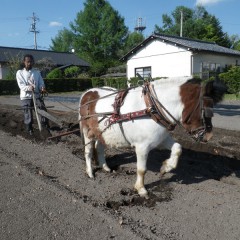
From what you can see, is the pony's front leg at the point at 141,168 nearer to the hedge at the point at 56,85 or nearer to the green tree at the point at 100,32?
the hedge at the point at 56,85

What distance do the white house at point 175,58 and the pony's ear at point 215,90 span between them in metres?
22.9

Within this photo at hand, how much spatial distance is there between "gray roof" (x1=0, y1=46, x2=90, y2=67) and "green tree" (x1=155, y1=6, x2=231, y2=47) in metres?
20.0

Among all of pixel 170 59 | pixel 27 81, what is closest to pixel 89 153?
pixel 27 81

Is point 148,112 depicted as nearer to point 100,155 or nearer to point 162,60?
point 100,155

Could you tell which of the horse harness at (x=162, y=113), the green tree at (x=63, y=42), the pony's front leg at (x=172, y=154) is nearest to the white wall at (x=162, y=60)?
the pony's front leg at (x=172, y=154)

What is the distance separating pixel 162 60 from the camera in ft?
100

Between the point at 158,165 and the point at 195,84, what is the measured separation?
2298mm

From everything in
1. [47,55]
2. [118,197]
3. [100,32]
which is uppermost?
[100,32]

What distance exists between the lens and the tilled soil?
12.4ft

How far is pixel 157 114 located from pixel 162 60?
88.0ft

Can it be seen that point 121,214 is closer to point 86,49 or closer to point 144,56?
point 144,56

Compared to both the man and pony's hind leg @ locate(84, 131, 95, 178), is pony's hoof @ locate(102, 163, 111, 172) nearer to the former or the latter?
pony's hind leg @ locate(84, 131, 95, 178)

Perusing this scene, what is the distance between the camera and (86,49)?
206 ft

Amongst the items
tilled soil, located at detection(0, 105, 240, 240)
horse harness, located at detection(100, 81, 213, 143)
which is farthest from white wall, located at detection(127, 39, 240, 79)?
horse harness, located at detection(100, 81, 213, 143)
